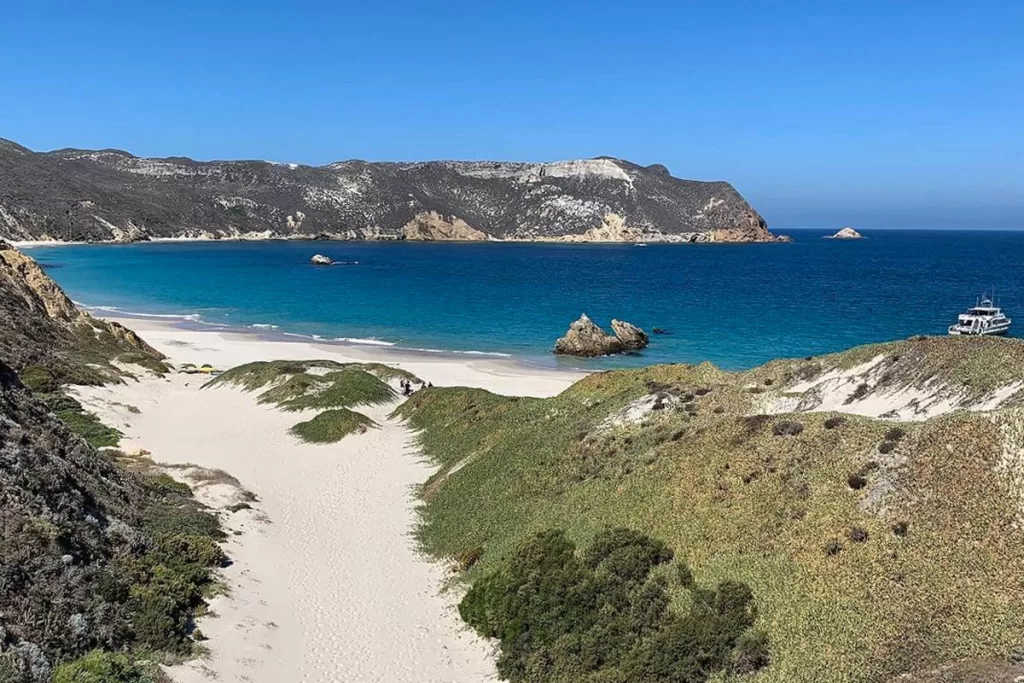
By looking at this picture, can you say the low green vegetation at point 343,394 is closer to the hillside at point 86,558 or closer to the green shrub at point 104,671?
the hillside at point 86,558

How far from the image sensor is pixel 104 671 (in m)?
12.9

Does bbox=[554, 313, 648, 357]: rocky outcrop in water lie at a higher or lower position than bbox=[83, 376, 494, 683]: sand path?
higher

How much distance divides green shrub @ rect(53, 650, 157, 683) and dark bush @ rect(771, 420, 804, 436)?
596 inches

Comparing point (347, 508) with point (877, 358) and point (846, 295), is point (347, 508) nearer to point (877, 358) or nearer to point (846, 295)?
point (877, 358)

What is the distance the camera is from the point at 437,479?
28.1 meters

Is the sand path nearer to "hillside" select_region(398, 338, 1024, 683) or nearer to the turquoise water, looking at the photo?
"hillside" select_region(398, 338, 1024, 683)

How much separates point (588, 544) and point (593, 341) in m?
46.7

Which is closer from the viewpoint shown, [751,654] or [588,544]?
[751,654]

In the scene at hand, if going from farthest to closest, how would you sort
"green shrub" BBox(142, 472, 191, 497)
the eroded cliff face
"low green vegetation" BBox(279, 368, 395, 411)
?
the eroded cliff face
"low green vegetation" BBox(279, 368, 395, 411)
"green shrub" BBox(142, 472, 191, 497)

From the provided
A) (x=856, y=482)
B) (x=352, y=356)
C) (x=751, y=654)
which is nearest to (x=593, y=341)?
(x=352, y=356)

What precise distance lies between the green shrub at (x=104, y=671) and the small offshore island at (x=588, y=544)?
6 centimetres

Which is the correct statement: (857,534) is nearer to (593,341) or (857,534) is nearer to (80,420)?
(80,420)

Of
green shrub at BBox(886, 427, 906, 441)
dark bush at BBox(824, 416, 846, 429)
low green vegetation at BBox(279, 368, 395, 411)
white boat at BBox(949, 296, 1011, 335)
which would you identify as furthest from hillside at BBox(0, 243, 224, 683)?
white boat at BBox(949, 296, 1011, 335)

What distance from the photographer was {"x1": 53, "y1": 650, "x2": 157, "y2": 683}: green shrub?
491 inches
